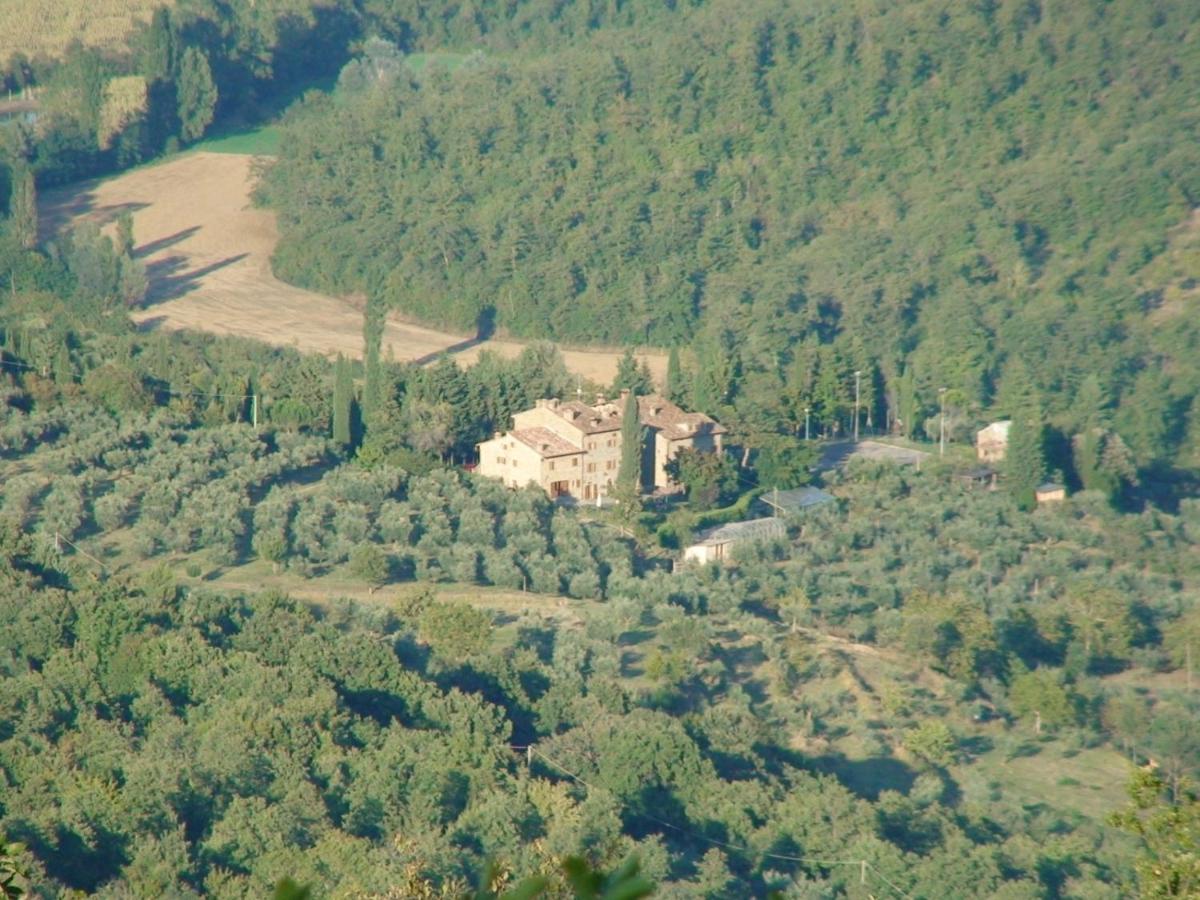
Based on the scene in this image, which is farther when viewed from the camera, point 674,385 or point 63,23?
point 63,23

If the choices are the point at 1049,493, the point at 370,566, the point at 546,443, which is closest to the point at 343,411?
the point at 546,443

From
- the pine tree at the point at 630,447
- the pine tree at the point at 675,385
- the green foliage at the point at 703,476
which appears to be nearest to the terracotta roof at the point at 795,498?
the green foliage at the point at 703,476

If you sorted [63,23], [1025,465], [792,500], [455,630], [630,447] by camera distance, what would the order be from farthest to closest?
[63,23]
[1025,465]
[792,500]
[630,447]
[455,630]

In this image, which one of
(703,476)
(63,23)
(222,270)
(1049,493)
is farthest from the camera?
(63,23)

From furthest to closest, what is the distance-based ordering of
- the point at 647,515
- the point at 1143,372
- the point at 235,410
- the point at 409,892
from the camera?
the point at 1143,372, the point at 235,410, the point at 647,515, the point at 409,892

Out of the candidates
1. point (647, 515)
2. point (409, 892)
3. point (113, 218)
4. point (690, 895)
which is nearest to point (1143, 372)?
point (647, 515)

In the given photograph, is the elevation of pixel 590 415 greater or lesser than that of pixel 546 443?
greater

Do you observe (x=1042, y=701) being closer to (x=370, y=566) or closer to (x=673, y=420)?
(x=370, y=566)

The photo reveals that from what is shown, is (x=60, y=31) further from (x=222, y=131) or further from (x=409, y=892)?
(x=409, y=892)
